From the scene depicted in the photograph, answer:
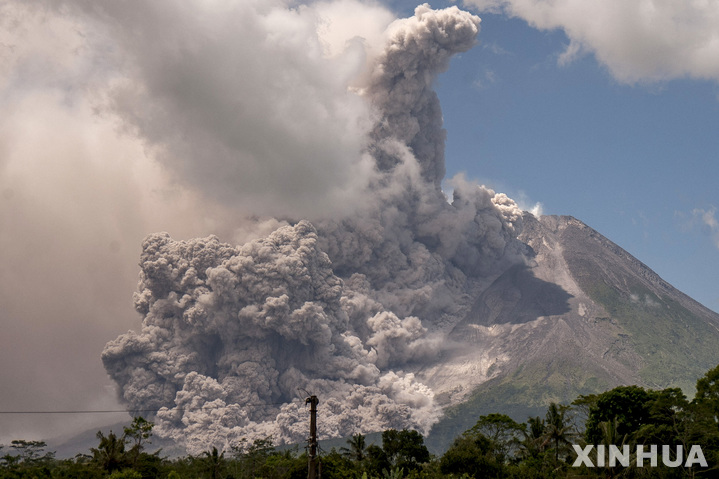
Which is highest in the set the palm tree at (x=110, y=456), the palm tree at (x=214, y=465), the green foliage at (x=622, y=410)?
the green foliage at (x=622, y=410)

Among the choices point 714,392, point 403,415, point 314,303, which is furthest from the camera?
point 403,415

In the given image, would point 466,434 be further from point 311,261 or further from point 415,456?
point 311,261

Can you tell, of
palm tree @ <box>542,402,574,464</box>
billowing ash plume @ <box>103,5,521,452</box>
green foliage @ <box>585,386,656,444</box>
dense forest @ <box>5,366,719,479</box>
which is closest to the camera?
dense forest @ <box>5,366,719,479</box>

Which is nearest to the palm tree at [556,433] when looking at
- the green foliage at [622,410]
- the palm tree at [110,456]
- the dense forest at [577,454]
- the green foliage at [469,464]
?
the dense forest at [577,454]

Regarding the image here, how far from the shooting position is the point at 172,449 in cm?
17575

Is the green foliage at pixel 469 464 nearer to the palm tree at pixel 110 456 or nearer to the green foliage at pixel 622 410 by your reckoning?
the green foliage at pixel 622 410

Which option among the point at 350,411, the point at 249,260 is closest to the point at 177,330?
the point at 249,260

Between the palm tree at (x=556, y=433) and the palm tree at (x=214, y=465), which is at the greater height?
the palm tree at (x=556, y=433)

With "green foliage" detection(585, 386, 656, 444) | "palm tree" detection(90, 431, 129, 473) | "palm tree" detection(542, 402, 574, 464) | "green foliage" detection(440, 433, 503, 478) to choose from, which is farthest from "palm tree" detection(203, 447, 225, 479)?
"green foliage" detection(585, 386, 656, 444)

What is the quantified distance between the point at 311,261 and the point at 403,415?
50.8m

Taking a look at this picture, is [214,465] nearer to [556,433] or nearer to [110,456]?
[110,456]

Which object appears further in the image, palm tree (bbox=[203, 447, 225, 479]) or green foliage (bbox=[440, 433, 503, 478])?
palm tree (bbox=[203, 447, 225, 479])

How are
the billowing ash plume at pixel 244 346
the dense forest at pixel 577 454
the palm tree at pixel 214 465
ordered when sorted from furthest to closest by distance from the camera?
the billowing ash plume at pixel 244 346 → the palm tree at pixel 214 465 → the dense forest at pixel 577 454

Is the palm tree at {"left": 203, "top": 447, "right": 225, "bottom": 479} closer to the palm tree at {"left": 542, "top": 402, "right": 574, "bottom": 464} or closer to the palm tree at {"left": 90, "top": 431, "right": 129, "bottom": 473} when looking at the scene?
the palm tree at {"left": 90, "top": 431, "right": 129, "bottom": 473}
